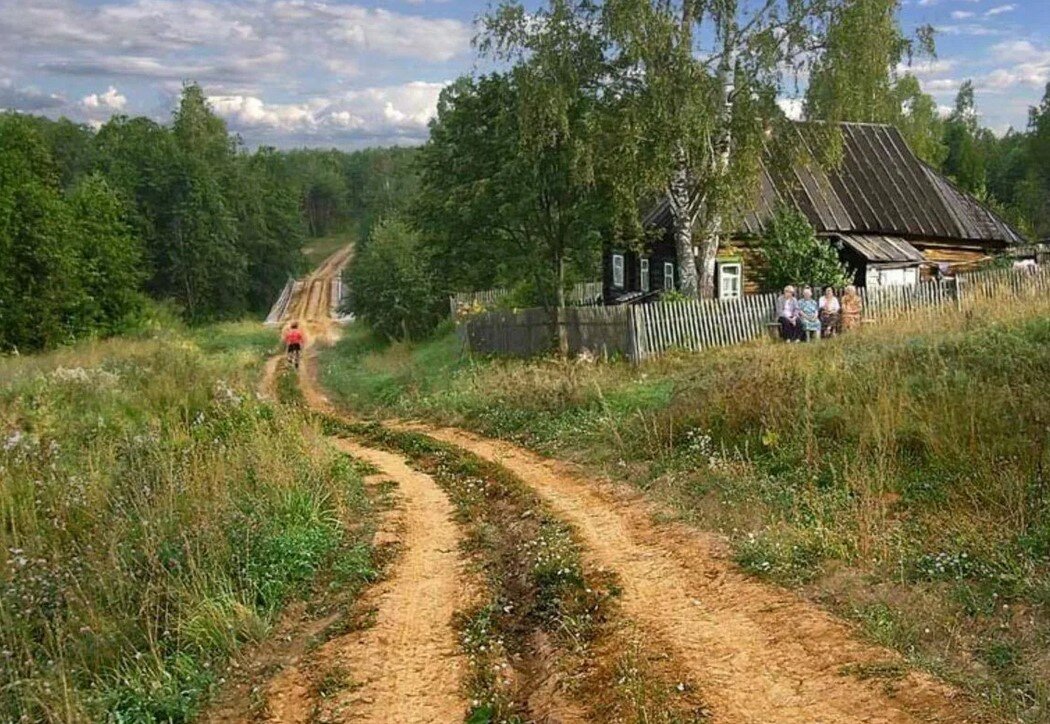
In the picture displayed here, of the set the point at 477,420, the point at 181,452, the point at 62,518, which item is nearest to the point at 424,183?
the point at 477,420

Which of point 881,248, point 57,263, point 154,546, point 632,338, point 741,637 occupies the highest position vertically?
point 57,263

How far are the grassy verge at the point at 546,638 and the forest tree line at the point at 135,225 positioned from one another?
20.2m

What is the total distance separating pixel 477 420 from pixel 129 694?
385 inches

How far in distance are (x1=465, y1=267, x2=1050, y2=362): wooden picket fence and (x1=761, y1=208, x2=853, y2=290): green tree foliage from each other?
2624 millimetres

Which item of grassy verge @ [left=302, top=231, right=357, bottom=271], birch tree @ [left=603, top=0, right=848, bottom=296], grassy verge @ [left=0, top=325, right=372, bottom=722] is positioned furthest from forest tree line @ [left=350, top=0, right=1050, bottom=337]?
grassy verge @ [left=302, top=231, right=357, bottom=271]

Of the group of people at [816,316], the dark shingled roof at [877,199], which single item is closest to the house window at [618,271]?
the dark shingled roof at [877,199]

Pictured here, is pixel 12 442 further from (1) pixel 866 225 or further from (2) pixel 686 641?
(1) pixel 866 225

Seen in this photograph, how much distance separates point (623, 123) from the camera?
58.3 ft

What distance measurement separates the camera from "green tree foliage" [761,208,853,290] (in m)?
Result: 21.9

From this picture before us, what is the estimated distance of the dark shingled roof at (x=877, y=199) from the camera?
23828 millimetres

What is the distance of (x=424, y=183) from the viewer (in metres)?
21.4

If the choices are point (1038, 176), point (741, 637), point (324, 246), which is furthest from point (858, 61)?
point (324, 246)

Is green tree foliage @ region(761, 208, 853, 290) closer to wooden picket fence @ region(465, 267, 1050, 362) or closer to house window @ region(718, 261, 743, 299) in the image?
house window @ region(718, 261, 743, 299)

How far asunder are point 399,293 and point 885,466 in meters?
28.1
